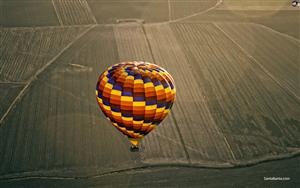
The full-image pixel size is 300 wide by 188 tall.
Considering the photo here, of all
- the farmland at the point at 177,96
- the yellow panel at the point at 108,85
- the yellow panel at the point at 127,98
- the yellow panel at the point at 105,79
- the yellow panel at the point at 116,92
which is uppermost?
the yellow panel at the point at 105,79

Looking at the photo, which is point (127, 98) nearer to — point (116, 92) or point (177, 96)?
point (116, 92)

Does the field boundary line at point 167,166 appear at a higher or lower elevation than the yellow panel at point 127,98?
lower

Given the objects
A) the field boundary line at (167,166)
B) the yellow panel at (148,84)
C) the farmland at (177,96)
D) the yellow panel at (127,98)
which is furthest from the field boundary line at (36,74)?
the yellow panel at (148,84)

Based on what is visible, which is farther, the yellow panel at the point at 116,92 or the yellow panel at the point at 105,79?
the yellow panel at the point at 105,79

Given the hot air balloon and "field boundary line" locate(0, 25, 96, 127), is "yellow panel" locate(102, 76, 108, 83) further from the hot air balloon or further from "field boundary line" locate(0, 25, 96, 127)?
"field boundary line" locate(0, 25, 96, 127)

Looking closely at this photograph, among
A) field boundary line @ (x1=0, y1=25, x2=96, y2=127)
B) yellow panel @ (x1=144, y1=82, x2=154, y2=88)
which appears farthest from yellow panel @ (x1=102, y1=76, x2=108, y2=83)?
field boundary line @ (x1=0, y1=25, x2=96, y2=127)

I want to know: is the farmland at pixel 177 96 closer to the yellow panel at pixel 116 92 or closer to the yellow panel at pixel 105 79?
the yellow panel at pixel 116 92

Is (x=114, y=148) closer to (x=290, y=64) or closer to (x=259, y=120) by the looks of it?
(x=259, y=120)
